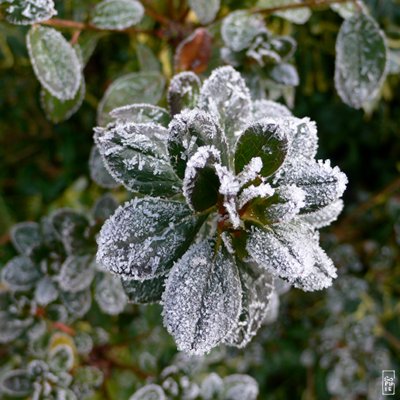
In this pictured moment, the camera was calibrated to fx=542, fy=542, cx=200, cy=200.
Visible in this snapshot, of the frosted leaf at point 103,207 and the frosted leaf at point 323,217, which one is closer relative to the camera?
the frosted leaf at point 323,217

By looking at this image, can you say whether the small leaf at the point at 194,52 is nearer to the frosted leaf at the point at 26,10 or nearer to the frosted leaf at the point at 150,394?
the frosted leaf at the point at 26,10

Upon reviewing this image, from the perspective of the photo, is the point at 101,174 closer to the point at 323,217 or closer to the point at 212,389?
the point at 323,217

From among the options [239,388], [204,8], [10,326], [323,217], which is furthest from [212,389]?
[204,8]

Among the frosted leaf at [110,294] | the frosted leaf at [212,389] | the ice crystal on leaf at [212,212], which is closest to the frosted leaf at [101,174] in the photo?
the frosted leaf at [110,294]

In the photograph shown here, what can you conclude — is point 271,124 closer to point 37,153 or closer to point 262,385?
point 37,153

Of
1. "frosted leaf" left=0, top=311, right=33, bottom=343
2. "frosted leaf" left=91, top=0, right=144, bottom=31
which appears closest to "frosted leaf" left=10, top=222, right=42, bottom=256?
"frosted leaf" left=0, top=311, right=33, bottom=343

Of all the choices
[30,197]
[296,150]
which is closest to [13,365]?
[30,197]

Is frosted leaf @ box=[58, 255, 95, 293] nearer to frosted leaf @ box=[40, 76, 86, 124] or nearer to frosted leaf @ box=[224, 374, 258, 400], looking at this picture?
frosted leaf @ box=[40, 76, 86, 124]
